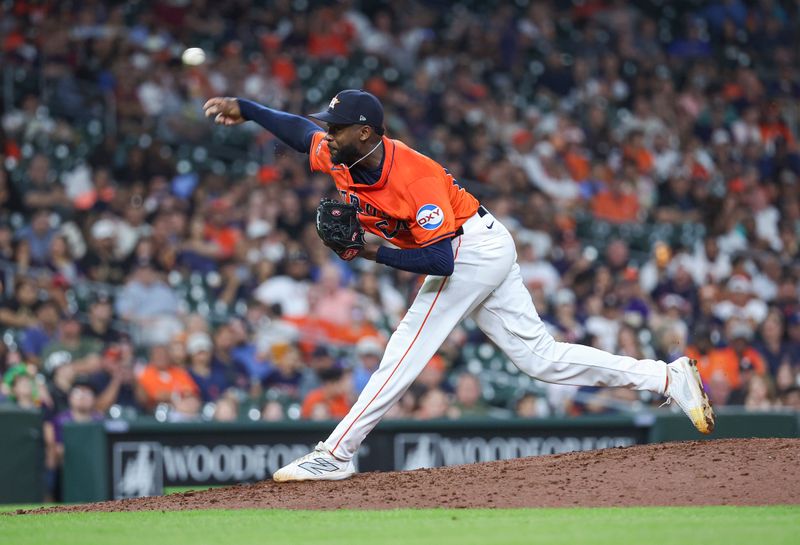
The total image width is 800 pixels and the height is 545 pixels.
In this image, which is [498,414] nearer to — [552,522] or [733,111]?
[552,522]

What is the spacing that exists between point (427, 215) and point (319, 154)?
792 millimetres

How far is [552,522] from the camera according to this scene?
5.16 meters

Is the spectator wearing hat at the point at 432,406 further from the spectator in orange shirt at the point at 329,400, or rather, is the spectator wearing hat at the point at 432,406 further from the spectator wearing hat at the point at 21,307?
the spectator wearing hat at the point at 21,307

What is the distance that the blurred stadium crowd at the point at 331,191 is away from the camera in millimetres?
10656

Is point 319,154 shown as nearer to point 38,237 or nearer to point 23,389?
point 23,389

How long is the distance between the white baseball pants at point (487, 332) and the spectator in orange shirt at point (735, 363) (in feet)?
17.8

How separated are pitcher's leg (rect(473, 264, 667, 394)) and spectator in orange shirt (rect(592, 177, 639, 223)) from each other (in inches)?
348

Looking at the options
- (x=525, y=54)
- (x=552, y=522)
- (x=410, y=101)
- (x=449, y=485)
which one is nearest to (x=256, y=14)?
(x=410, y=101)

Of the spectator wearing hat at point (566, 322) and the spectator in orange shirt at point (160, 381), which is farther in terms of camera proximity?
the spectator wearing hat at point (566, 322)

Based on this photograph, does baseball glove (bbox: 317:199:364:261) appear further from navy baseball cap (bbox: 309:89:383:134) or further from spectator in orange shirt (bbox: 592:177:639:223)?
spectator in orange shirt (bbox: 592:177:639:223)

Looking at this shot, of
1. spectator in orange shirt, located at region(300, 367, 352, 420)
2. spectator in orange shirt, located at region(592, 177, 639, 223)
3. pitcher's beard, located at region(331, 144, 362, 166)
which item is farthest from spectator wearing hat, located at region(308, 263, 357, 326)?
pitcher's beard, located at region(331, 144, 362, 166)

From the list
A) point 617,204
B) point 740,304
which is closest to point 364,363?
point 740,304

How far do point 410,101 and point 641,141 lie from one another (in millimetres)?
3226

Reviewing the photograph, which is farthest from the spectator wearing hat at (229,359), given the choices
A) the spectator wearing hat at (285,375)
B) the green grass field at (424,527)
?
the green grass field at (424,527)
